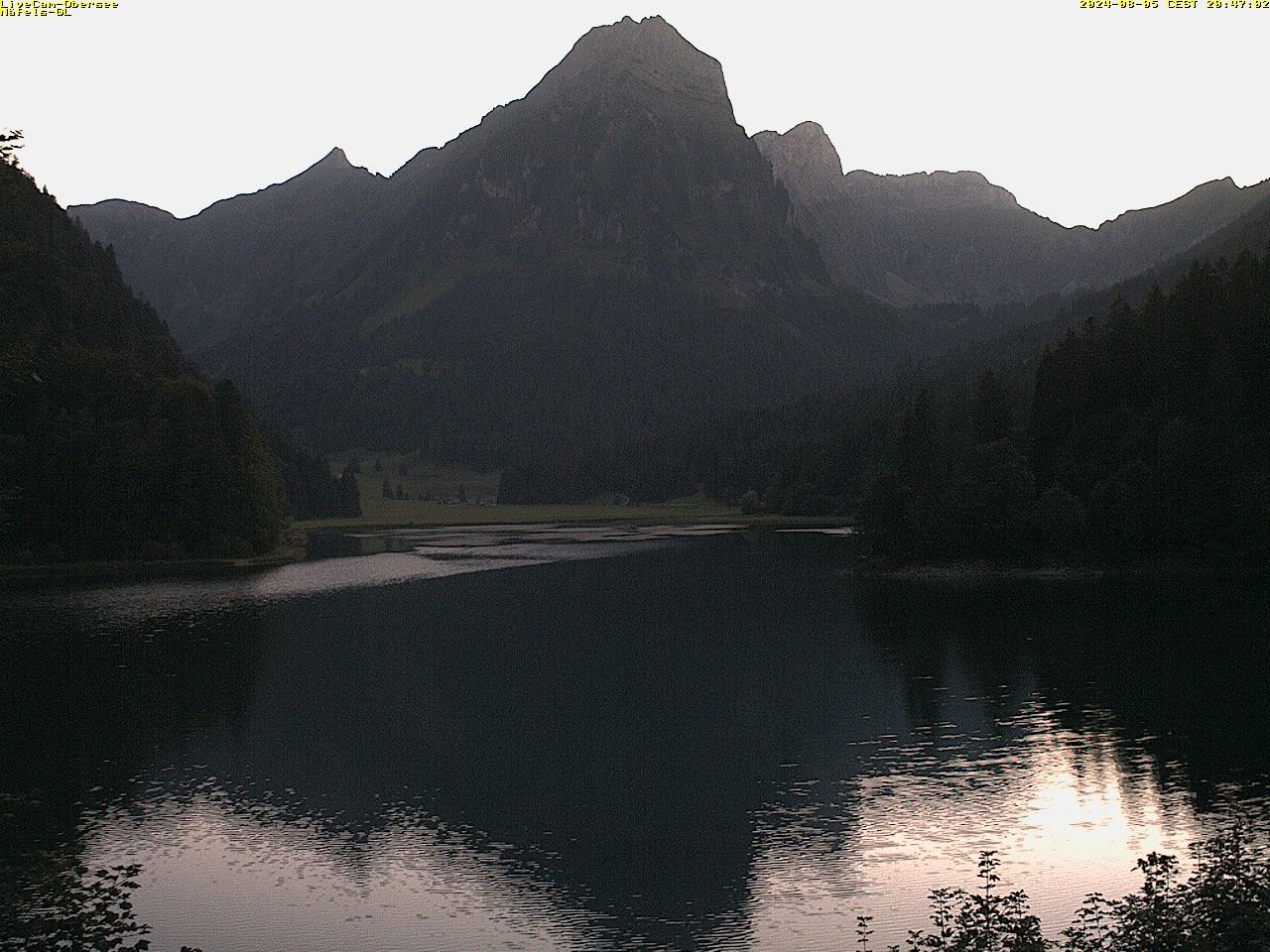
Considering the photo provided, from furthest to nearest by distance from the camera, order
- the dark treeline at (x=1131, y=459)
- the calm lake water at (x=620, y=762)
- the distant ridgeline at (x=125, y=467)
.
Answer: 1. the distant ridgeline at (x=125, y=467)
2. the dark treeline at (x=1131, y=459)
3. the calm lake water at (x=620, y=762)

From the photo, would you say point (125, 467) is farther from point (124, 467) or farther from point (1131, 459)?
point (1131, 459)

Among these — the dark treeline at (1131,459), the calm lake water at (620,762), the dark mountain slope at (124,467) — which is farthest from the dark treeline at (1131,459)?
the dark mountain slope at (124,467)

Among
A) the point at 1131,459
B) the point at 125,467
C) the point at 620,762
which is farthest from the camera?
the point at 125,467

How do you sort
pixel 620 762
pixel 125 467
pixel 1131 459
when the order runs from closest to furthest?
pixel 620 762 < pixel 1131 459 < pixel 125 467

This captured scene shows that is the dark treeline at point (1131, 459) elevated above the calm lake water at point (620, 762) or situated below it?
above

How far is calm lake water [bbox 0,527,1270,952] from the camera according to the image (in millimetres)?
40000

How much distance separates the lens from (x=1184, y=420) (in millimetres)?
134625

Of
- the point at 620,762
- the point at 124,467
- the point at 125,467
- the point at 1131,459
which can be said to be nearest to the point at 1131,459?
the point at 1131,459

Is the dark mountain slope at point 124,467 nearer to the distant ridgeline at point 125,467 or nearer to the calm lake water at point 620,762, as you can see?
the distant ridgeline at point 125,467

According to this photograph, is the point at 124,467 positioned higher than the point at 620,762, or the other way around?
the point at 124,467

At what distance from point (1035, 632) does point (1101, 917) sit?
2502 inches

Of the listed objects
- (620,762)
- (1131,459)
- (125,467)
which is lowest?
(620,762)

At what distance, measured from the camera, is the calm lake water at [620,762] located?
4000cm

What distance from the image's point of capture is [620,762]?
58.4 metres
